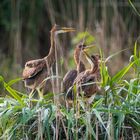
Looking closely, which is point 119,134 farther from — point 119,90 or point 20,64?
point 20,64

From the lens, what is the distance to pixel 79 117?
697 cm

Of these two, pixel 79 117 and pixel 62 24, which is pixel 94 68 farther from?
pixel 62 24

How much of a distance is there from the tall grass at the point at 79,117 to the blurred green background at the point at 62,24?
4.46 meters

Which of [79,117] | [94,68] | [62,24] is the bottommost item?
[79,117]

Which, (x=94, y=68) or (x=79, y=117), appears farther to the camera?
(x=94, y=68)

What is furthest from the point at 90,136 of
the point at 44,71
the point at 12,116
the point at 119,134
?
the point at 44,71

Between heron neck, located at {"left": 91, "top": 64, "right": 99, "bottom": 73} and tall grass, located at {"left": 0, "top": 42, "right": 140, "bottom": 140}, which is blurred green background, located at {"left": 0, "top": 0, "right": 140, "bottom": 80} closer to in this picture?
heron neck, located at {"left": 91, "top": 64, "right": 99, "bottom": 73}

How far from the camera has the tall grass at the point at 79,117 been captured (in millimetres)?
6910

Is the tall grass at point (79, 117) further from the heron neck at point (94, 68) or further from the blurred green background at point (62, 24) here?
the blurred green background at point (62, 24)

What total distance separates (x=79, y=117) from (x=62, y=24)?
7616 mm

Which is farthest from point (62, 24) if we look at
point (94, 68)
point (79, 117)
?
point (79, 117)

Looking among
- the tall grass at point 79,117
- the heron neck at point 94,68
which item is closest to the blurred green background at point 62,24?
the heron neck at point 94,68

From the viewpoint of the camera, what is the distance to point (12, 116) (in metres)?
7.12

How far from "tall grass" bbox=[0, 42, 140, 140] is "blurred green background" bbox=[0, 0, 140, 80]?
4.46m
